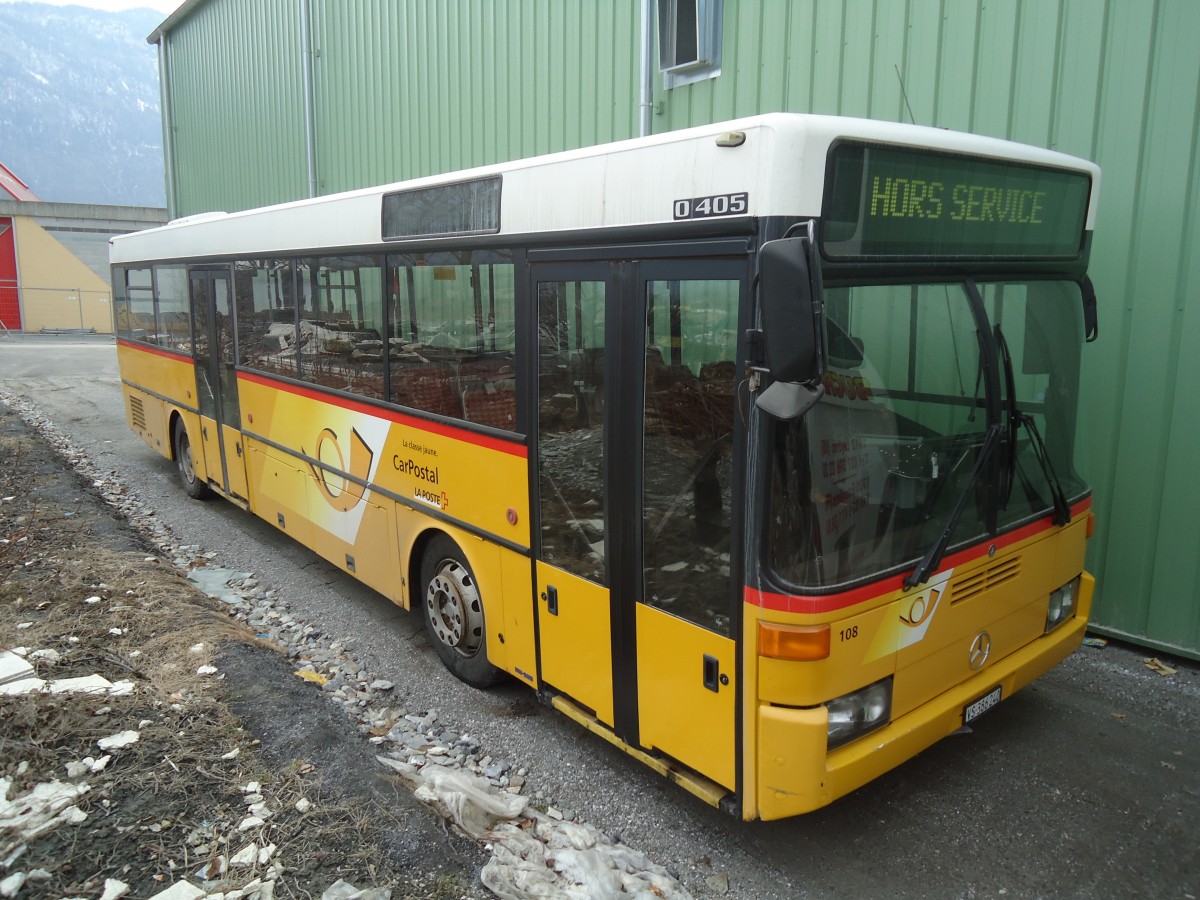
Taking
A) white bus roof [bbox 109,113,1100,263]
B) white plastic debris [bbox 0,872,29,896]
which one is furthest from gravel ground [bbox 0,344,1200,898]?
white bus roof [bbox 109,113,1100,263]

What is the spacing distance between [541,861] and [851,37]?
6.02 m

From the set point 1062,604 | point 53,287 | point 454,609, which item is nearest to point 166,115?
point 53,287

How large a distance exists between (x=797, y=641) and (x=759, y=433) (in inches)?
30.1

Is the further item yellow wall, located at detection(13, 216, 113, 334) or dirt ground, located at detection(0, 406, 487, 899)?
yellow wall, located at detection(13, 216, 113, 334)

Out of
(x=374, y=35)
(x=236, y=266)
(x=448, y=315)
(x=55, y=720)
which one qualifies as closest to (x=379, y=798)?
(x=55, y=720)

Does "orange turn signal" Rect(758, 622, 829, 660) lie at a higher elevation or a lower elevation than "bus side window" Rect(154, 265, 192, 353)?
lower

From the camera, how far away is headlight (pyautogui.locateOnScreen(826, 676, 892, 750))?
11.1 ft

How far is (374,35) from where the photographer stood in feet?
42.1

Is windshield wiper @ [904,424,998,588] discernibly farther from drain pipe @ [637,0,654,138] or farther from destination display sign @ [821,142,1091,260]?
drain pipe @ [637,0,654,138]

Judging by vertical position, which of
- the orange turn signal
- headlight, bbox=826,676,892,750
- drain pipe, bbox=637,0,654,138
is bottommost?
headlight, bbox=826,676,892,750

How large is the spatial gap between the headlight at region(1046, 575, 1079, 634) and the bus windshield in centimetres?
49

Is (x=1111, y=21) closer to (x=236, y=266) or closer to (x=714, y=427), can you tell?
(x=714, y=427)

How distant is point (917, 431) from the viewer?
356 centimetres

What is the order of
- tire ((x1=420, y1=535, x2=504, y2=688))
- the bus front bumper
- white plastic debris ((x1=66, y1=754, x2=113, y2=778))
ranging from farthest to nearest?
tire ((x1=420, y1=535, x2=504, y2=688))
white plastic debris ((x1=66, y1=754, x2=113, y2=778))
the bus front bumper
